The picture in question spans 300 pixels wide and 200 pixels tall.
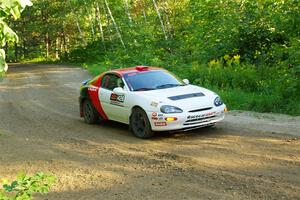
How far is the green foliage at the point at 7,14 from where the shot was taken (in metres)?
2.72

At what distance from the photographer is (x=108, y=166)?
25.5 ft

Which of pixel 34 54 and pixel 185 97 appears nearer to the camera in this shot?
pixel 185 97

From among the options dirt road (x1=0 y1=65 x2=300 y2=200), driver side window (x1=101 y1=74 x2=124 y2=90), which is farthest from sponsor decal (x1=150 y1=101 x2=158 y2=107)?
driver side window (x1=101 y1=74 x2=124 y2=90)

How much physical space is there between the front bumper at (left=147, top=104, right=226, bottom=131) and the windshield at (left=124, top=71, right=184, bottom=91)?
1087mm

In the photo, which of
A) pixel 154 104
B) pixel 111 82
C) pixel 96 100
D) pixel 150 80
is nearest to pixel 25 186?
pixel 154 104

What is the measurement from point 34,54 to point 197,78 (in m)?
45.9

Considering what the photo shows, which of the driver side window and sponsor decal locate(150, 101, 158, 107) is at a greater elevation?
the driver side window

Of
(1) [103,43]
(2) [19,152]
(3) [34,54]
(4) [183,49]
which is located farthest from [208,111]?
(3) [34,54]

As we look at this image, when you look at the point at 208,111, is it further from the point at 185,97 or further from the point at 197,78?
the point at 197,78

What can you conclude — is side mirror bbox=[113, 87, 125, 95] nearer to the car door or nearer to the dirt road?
the car door

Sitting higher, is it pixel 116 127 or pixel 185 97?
pixel 185 97

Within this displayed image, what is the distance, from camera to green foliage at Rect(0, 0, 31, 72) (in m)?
2.72

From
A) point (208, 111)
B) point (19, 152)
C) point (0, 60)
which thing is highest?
point (0, 60)

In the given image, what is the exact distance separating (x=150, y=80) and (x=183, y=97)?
1.28 metres
